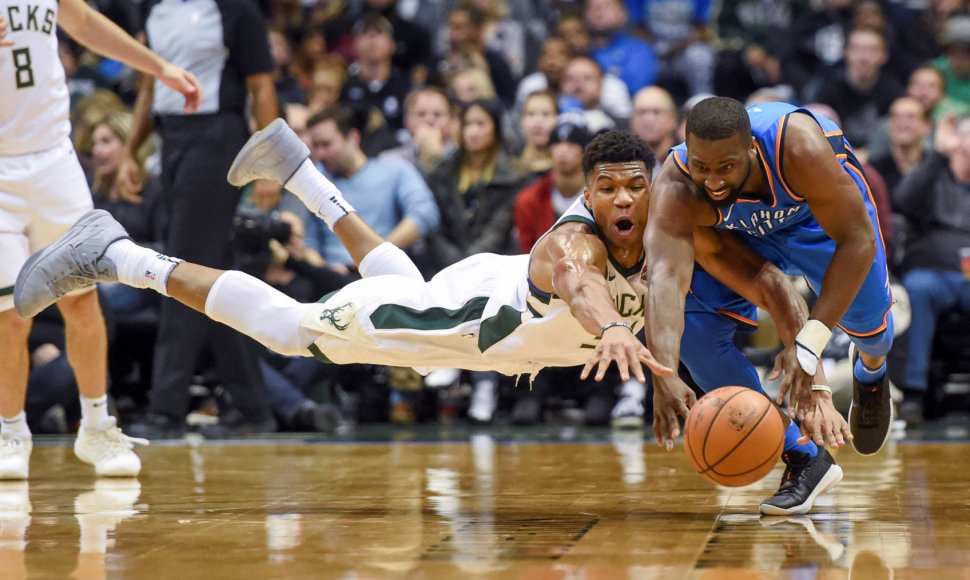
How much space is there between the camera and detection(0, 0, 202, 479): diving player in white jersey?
5070 millimetres

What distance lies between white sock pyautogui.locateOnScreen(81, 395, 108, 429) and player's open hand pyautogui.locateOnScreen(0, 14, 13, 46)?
4.94 ft

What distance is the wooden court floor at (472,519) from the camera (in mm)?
3234

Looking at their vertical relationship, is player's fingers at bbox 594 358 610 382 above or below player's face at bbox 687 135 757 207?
below

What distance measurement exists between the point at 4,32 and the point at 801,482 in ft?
11.2

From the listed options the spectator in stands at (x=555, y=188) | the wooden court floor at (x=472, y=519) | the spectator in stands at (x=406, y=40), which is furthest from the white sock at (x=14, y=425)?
the spectator in stands at (x=406, y=40)

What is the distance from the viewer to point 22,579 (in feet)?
10.1

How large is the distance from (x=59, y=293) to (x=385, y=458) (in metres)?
1.92

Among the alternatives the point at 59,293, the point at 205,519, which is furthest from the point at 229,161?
the point at 205,519

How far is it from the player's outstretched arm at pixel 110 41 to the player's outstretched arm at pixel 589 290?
2.37 m

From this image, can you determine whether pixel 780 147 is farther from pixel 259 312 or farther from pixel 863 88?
pixel 863 88

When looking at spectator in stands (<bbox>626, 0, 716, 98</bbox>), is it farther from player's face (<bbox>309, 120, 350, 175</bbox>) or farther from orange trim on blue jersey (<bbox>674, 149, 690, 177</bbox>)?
orange trim on blue jersey (<bbox>674, 149, 690, 177</bbox>)

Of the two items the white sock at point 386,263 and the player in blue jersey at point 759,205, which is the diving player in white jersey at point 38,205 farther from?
the player in blue jersey at point 759,205

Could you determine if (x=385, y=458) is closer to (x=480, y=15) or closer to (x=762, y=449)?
(x=762, y=449)

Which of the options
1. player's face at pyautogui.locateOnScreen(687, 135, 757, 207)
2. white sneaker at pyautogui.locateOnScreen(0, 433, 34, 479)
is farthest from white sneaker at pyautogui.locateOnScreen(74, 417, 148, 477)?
player's face at pyautogui.locateOnScreen(687, 135, 757, 207)
